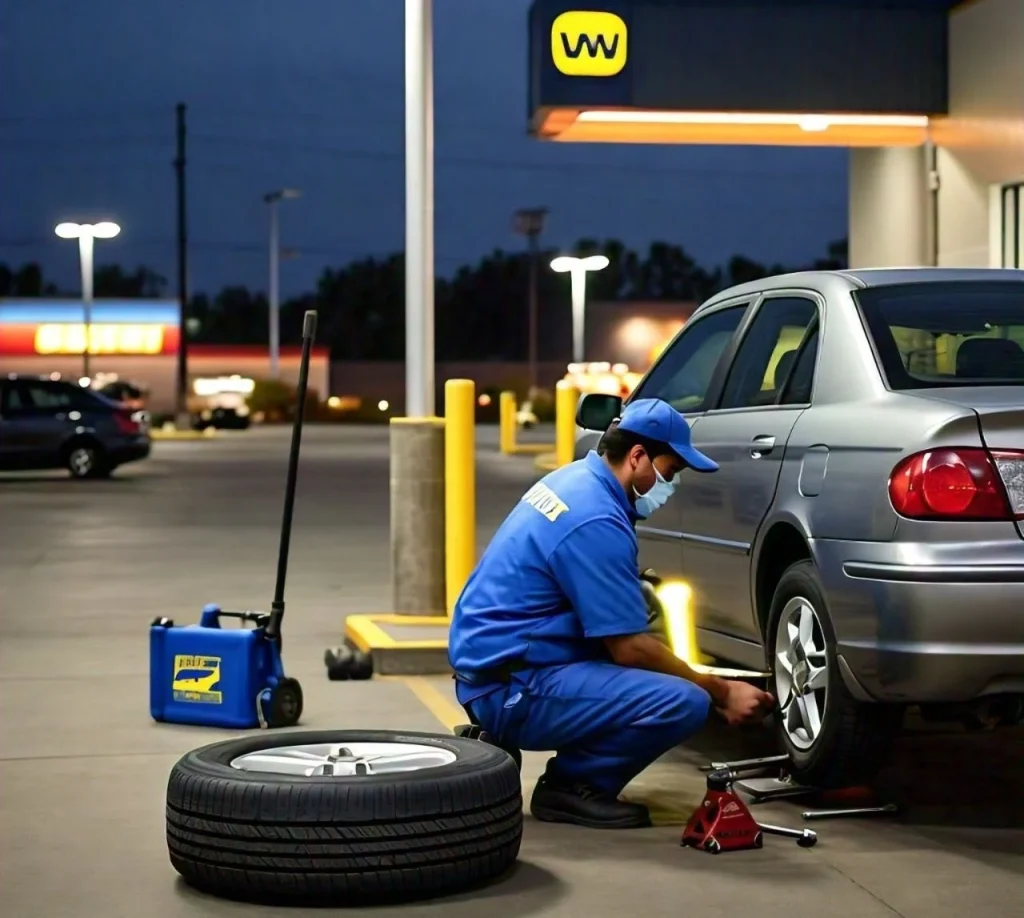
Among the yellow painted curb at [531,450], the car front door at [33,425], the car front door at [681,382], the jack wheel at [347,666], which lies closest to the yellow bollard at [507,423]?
the yellow painted curb at [531,450]

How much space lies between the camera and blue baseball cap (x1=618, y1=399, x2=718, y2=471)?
21.0 feet

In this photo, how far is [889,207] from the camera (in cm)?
2141

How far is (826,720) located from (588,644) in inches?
33.9

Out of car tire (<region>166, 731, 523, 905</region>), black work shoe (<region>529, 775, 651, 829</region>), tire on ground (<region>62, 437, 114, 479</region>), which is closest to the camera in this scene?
car tire (<region>166, 731, 523, 905</region>)

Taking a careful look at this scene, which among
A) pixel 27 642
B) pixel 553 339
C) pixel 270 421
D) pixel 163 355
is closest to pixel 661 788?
pixel 27 642

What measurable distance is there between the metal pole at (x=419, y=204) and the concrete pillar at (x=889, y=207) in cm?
1002

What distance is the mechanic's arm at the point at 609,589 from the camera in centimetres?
628

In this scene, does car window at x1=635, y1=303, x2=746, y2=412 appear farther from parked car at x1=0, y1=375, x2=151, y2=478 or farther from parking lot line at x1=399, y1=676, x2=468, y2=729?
parked car at x1=0, y1=375, x2=151, y2=478

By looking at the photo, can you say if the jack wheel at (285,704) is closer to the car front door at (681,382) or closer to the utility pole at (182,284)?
the car front door at (681,382)

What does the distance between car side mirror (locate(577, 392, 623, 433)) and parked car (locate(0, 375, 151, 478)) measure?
904 inches

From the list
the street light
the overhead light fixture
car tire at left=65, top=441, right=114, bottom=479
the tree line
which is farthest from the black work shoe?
the tree line

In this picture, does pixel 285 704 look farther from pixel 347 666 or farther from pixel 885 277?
pixel 885 277

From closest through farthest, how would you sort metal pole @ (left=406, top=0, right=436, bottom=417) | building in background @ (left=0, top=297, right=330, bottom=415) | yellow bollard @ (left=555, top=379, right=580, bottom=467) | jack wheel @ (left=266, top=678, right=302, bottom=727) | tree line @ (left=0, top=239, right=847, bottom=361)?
1. jack wheel @ (left=266, top=678, right=302, bottom=727)
2. metal pole @ (left=406, top=0, right=436, bottom=417)
3. yellow bollard @ (left=555, top=379, right=580, bottom=467)
4. building in background @ (left=0, top=297, right=330, bottom=415)
5. tree line @ (left=0, top=239, right=847, bottom=361)

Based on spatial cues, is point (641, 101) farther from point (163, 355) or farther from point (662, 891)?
point (163, 355)
